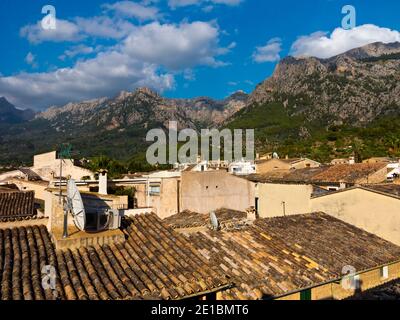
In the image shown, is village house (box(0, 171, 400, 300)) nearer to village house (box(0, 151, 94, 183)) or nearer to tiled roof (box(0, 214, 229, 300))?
tiled roof (box(0, 214, 229, 300))

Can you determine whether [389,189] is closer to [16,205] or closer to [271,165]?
[16,205]

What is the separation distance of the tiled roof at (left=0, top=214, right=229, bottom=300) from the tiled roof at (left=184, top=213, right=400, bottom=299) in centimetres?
180

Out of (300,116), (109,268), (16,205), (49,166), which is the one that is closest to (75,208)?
(109,268)

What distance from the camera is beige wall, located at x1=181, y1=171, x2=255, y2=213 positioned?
A: 2509 centimetres

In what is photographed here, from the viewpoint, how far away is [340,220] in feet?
57.0

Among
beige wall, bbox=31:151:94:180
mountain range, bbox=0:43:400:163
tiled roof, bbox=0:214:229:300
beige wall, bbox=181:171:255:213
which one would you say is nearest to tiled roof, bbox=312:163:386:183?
beige wall, bbox=181:171:255:213

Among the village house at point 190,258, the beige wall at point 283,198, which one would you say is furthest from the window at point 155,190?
the village house at point 190,258

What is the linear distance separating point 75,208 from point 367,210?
1273cm

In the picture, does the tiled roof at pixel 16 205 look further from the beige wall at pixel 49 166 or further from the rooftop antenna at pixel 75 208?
the beige wall at pixel 49 166

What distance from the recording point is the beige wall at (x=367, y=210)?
15.2 meters

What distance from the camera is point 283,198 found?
20.6 meters
